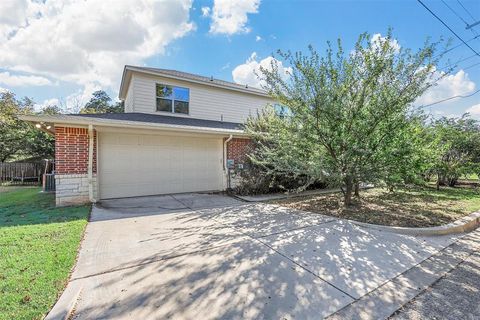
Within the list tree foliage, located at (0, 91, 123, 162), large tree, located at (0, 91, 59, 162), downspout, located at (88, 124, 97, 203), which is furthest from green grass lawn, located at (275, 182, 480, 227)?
large tree, located at (0, 91, 59, 162)

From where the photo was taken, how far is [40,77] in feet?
66.4

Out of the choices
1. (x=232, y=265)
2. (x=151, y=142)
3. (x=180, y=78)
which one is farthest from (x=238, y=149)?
(x=232, y=265)

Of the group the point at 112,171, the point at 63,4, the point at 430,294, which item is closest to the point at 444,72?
the point at 430,294

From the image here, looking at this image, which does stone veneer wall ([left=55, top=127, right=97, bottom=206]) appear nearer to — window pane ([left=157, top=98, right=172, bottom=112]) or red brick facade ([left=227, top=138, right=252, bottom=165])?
window pane ([left=157, top=98, right=172, bottom=112])

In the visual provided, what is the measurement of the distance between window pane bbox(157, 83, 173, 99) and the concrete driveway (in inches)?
263

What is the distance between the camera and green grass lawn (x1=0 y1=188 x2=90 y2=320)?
220cm

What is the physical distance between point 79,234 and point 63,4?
7225mm

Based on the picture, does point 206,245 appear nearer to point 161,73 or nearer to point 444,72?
point 444,72

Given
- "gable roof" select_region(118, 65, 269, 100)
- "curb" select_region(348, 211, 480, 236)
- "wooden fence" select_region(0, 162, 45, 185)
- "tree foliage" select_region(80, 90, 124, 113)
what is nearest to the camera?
"curb" select_region(348, 211, 480, 236)

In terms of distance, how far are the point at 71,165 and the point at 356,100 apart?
25.9 ft

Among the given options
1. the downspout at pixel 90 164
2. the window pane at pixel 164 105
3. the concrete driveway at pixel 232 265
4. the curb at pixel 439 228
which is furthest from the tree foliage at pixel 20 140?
the curb at pixel 439 228

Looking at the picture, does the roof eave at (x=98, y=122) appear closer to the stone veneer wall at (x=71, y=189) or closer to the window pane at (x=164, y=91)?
the stone veneer wall at (x=71, y=189)

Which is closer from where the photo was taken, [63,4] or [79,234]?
[79,234]

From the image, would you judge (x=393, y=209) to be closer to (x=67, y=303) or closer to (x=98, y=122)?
(x=67, y=303)
